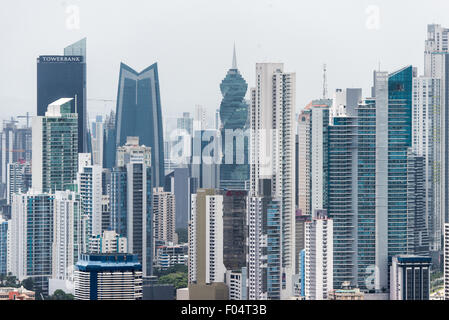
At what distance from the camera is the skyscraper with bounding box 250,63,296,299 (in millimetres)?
9430

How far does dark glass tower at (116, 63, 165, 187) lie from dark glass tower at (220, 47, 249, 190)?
1133 millimetres

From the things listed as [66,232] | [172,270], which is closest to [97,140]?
[66,232]

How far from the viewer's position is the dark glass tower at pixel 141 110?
34.6 ft

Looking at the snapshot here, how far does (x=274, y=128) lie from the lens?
998cm

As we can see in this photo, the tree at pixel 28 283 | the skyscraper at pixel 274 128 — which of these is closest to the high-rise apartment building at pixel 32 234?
the tree at pixel 28 283

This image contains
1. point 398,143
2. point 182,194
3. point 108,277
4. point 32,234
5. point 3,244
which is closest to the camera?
point 108,277

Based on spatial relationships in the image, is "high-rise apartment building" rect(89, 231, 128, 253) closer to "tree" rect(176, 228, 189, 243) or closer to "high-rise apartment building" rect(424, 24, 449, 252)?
"tree" rect(176, 228, 189, 243)

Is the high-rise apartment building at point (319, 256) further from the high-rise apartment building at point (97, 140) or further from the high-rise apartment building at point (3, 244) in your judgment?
the high-rise apartment building at point (3, 244)

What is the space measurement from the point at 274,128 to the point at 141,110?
2737 mm

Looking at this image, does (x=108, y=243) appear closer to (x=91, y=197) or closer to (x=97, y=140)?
(x=91, y=197)

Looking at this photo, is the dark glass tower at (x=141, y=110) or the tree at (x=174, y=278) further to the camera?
the dark glass tower at (x=141, y=110)

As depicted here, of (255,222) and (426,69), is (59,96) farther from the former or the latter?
(426,69)

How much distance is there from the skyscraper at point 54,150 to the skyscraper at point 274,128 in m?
2.51
